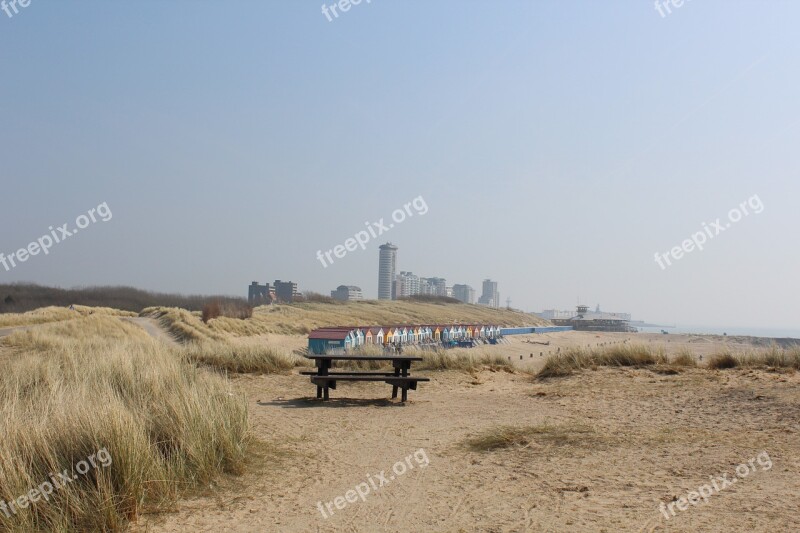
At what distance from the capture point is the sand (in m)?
4.54

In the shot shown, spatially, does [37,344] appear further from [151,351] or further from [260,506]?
[260,506]

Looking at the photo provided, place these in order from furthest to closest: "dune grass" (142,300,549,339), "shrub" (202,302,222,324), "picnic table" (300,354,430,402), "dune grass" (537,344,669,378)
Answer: "shrub" (202,302,222,324)
"dune grass" (142,300,549,339)
"dune grass" (537,344,669,378)
"picnic table" (300,354,430,402)

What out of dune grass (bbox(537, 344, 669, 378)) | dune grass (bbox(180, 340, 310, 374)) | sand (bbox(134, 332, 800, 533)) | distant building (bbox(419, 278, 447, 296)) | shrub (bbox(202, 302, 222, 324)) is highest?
distant building (bbox(419, 278, 447, 296))

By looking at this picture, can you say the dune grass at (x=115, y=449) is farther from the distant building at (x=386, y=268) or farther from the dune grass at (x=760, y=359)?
the distant building at (x=386, y=268)

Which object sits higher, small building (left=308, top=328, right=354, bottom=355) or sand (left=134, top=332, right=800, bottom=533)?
small building (left=308, top=328, right=354, bottom=355)

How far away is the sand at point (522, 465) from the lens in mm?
4539

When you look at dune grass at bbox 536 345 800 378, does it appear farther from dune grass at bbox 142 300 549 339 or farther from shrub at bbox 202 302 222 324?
shrub at bbox 202 302 222 324

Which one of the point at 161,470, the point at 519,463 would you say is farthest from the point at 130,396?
the point at 519,463

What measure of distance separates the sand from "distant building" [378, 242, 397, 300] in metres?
157

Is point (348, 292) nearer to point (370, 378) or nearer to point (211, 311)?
point (211, 311)

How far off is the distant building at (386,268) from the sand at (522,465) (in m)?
157

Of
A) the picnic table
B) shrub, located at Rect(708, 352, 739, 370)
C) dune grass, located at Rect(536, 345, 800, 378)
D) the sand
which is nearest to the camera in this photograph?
the sand

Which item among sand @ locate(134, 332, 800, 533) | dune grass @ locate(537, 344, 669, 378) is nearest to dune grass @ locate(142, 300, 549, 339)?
dune grass @ locate(537, 344, 669, 378)

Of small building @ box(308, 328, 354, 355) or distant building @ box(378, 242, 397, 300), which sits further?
distant building @ box(378, 242, 397, 300)
